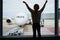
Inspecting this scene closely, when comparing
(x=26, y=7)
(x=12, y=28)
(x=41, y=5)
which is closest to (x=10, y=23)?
(x=12, y=28)

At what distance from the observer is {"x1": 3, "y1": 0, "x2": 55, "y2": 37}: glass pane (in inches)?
233

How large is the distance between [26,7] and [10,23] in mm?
695

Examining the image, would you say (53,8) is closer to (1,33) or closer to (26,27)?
(26,27)

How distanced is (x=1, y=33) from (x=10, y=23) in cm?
42

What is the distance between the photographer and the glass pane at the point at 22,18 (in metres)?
5.93

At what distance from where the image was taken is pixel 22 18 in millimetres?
5926

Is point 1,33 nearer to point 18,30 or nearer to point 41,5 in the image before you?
point 18,30

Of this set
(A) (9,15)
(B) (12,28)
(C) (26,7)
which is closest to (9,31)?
(B) (12,28)

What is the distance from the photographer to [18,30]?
19.9 ft

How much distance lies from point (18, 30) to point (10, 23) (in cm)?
35

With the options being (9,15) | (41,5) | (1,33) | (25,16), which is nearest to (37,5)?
(41,5)

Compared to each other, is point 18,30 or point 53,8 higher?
point 53,8

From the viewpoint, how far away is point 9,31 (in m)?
5.99

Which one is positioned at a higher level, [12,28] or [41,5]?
[41,5]
